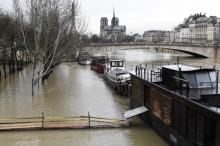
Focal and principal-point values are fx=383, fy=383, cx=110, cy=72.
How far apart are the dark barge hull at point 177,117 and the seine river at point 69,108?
2.65 feet

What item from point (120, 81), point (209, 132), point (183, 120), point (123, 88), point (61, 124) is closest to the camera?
point (209, 132)

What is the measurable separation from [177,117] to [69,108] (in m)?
11.4

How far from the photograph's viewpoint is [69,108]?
84.6 ft

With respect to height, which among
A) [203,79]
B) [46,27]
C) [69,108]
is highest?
[46,27]

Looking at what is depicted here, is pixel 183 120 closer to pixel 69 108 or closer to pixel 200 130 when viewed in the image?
pixel 200 130

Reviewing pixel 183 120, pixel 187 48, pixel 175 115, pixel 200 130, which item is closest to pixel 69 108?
pixel 175 115

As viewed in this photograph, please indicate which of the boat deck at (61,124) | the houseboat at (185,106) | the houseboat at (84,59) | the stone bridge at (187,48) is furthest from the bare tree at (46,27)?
the stone bridge at (187,48)

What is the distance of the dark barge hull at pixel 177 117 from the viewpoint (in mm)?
13219

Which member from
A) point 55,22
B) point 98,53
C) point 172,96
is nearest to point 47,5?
point 55,22

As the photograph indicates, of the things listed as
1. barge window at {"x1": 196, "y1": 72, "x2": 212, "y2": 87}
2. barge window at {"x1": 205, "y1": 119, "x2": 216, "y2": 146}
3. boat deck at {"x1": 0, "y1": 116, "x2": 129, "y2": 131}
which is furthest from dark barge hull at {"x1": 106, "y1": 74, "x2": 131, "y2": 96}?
barge window at {"x1": 205, "y1": 119, "x2": 216, "y2": 146}

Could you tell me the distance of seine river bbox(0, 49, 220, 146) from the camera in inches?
705

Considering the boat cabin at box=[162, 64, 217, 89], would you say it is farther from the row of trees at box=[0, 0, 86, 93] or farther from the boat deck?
the row of trees at box=[0, 0, 86, 93]

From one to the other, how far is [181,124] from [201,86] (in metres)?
2.29

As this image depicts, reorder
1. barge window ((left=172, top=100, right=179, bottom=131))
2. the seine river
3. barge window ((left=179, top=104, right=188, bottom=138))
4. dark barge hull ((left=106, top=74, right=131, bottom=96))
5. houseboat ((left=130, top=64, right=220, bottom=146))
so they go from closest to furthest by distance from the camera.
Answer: houseboat ((left=130, top=64, right=220, bottom=146)) → barge window ((left=179, top=104, right=188, bottom=138)) → barge window ((left=172, top=100, right=179, bottom=131)) → the seine river → dark barge hull ((left=106, top=74, right=131, bottom=96))
